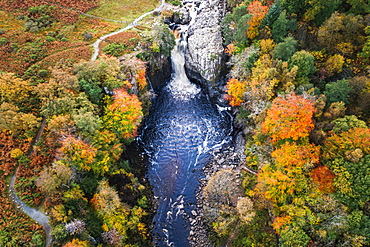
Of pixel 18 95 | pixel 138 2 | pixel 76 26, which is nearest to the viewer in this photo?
pixel 18 95

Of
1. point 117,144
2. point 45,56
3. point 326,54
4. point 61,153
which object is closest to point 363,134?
point 326,54

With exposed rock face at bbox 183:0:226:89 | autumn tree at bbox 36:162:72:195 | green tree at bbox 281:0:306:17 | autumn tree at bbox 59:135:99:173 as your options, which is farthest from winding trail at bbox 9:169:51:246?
green tree at bbox 281:0:306:17

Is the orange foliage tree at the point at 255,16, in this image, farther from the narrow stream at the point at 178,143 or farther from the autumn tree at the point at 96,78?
the autumn tree at the point at 96,78

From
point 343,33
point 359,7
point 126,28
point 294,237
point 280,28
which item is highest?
point 126,28

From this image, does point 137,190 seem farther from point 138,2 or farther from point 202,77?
point 138,2

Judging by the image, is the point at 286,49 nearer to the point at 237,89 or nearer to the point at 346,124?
the point at 237,89

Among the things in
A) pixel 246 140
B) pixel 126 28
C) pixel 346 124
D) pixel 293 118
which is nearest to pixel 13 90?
pixel 126 28
